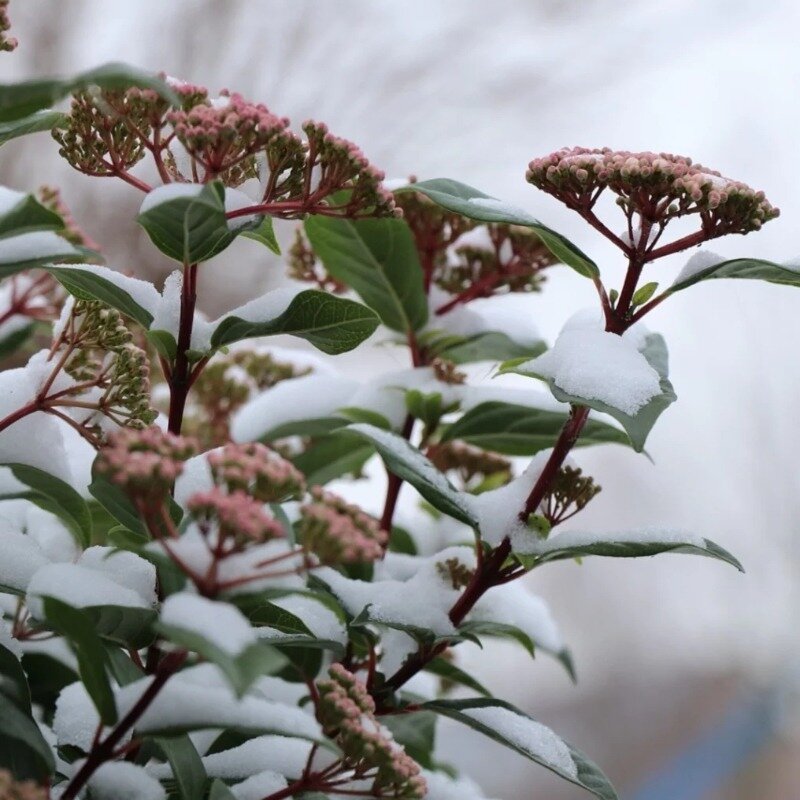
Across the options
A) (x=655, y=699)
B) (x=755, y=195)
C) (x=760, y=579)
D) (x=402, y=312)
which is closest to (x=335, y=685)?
(x=755, y=195)

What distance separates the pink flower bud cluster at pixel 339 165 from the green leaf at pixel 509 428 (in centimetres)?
26

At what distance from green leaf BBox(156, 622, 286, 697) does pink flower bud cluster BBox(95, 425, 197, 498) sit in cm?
6

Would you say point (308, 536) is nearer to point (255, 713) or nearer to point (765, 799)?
point (255, 713)

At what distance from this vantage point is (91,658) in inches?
16.6

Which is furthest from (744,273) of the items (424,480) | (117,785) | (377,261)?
(117,785)

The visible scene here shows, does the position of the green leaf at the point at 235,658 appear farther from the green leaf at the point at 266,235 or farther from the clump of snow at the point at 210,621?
the green leaf at the point at 266,235

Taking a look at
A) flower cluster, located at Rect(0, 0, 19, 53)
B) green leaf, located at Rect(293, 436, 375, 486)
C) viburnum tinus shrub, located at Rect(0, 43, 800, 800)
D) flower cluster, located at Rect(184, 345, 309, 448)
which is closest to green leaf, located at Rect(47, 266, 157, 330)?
viburnum tinus shrub, located at Rect(0, 43, 800, 800)

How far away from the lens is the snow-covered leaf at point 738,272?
0.58 meters

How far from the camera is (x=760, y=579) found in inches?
163

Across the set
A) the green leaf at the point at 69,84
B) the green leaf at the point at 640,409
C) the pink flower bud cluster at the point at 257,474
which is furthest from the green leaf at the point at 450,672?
the green leaf at the point at 69,84

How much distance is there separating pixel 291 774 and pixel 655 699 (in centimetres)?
474

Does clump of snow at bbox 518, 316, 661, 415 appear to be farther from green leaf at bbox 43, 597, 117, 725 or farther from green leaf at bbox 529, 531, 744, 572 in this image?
green leaf at bbox 43, 597, 117, 725

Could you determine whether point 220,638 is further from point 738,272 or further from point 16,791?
point 738,272

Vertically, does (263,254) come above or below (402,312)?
above
